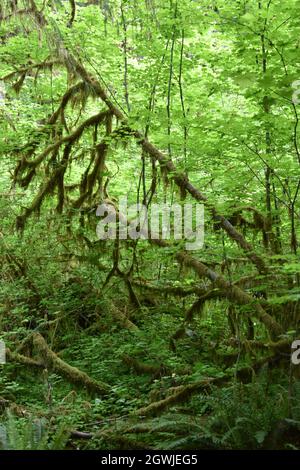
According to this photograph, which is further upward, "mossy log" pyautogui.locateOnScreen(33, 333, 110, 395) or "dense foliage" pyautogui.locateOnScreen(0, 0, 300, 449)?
"dense foliage" pyautogui.locateOnScreen(0, 0, 300, 449)

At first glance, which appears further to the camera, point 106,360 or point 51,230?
point 51,230

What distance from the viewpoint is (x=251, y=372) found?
5348 millimetres

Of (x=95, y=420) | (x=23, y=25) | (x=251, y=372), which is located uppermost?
(x=23, y=25)

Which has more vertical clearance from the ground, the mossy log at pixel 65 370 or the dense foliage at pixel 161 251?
the dense foliage at pixel 161 251

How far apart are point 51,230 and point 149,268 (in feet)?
7.30

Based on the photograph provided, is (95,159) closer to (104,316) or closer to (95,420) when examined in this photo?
(104,316)

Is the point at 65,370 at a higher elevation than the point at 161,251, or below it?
below

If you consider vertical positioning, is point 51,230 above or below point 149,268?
above

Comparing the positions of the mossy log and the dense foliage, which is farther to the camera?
the mossy log

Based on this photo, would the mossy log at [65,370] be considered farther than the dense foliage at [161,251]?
Yes
